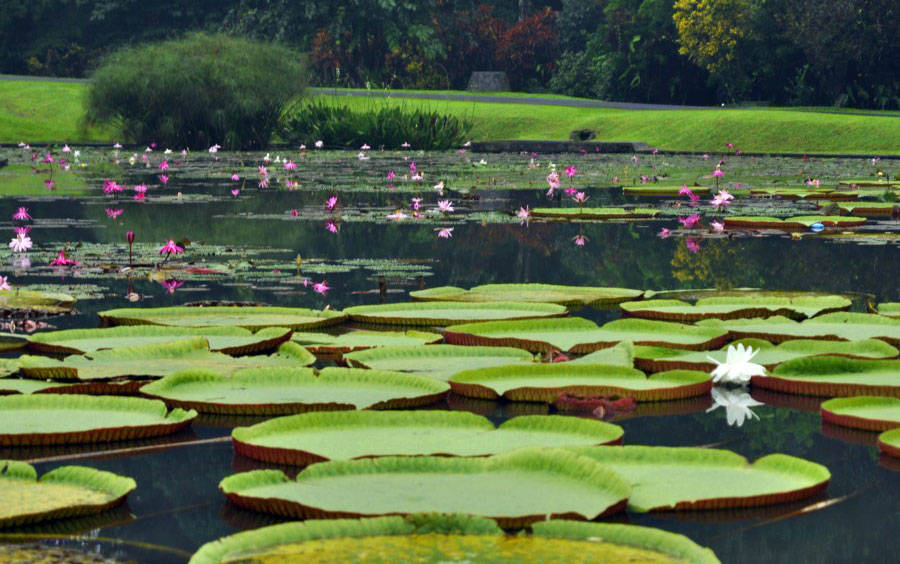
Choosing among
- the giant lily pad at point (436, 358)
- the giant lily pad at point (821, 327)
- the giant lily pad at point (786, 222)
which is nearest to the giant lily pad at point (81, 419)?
the giant lily pad at point (436, 358)

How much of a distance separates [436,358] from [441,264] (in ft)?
10.2

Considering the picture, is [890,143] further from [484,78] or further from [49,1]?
[49,1]

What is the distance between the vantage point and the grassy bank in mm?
24094

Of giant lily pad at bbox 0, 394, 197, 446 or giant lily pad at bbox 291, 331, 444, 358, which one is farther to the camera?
giant lily pad at bbox 291, 331, 444, 358

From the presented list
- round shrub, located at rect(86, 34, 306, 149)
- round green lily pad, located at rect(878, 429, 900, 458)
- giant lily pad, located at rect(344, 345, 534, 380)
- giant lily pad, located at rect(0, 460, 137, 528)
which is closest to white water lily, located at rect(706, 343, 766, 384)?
giant lily pad, located at rect(344, 345, 534, 380)

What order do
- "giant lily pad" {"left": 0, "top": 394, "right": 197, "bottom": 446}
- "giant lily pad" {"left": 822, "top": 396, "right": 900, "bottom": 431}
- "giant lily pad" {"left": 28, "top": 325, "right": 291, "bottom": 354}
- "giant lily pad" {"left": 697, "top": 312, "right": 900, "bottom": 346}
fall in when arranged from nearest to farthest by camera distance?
"giant lily pad" {"left": 0, "top": 394, "right": 197, "bottom": 446}
"giant lily pad" {"left": 822, "top": 396, "right": 900, "bottom": 431}
"giant lily pad" {"left": 28, "top": 325, "right": 291, "bottom": 354}
"giant lily pad" {"left": 697, "top": 312, "right": 900, "bottom": 346}

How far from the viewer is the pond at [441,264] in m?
2.76

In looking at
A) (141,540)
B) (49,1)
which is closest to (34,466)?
(141,540)

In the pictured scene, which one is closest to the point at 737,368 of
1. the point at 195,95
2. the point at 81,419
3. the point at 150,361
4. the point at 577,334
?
the point at 577,334

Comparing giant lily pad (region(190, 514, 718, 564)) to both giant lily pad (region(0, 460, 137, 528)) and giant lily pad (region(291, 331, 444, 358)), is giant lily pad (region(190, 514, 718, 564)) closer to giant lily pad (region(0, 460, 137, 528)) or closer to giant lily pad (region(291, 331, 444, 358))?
giant lily pad (region(0, 460, 137, 528))

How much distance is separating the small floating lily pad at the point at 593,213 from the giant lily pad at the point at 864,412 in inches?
254

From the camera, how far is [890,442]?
10.7 feet

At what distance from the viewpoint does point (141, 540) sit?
261cm

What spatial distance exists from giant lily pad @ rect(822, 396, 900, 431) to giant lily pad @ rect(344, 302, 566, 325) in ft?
5.47
